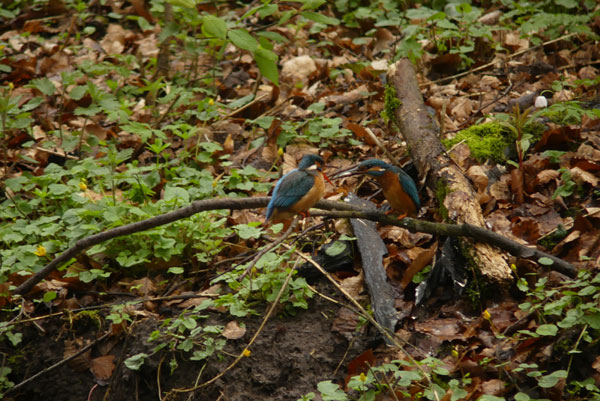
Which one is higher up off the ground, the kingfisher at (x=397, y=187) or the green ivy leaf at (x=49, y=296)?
the kingfisher at (x=397, y=187)

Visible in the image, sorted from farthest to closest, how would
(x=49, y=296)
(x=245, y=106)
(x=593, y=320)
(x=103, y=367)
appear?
(x=245, y=106) < (x=49, y=296) < (x=103, y=367) < (x=593, y=320)

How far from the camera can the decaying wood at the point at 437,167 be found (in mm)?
3312

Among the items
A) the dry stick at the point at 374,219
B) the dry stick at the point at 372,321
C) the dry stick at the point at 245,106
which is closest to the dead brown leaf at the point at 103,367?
the dry stick at the point at 374,219

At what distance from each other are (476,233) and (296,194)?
1.05 metres

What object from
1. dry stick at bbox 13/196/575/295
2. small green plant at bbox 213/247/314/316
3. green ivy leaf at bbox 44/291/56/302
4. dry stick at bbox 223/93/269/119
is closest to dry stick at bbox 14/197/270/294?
dry stick at bbox 13/196/575/295

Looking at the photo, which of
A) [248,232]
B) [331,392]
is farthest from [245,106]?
[331,392]

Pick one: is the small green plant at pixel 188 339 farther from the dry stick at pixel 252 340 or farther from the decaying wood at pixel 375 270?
the decaying wood at pixel 375 270

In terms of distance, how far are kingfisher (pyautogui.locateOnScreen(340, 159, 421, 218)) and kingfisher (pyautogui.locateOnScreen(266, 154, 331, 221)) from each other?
344 millimetres

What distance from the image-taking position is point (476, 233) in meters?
3.17

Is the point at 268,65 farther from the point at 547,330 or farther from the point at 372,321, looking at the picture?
the point at 547,330

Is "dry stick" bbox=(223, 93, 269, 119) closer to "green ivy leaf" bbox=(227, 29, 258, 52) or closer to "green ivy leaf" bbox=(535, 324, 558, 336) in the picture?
"green ivy leaf" bbox=(227, 29, 258, 52)

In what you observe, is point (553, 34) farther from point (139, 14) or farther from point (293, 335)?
point (139, 14)

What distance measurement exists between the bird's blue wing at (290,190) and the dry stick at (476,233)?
25cm

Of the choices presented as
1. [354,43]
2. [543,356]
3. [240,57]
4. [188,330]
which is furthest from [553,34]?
[188,330]
